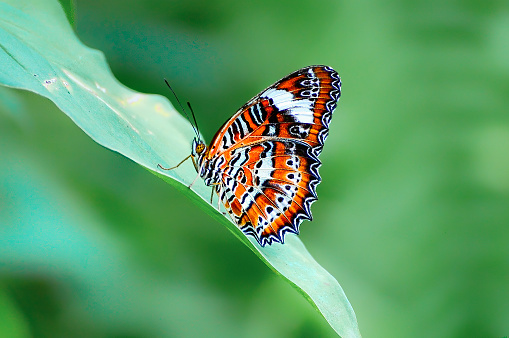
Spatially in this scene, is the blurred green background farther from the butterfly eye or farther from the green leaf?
the green leaf

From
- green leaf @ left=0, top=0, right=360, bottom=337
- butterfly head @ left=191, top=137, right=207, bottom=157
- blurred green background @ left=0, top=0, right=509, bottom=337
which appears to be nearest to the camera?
green leaf @ left=0, top=0, right=360, bottom=337

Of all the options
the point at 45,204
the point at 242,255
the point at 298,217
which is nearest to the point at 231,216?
the point at 298,217

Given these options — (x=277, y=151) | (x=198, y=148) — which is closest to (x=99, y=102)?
(x=198, y=148)

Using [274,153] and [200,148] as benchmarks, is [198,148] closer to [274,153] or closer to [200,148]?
[200,148]

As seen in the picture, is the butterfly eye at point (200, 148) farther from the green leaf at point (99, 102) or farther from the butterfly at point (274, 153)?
the green leaf at point (99, 102)

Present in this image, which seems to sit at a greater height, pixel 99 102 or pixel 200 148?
pixel 99 102

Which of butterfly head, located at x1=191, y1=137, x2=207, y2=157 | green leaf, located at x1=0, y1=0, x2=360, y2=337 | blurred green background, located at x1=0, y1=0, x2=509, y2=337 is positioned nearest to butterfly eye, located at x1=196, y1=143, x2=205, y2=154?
butterfly head, located at x1=191, y1=137, x2=207, y2=157

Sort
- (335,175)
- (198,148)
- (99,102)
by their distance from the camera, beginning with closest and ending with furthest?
(99,102) < (198,148) < (335,175)
